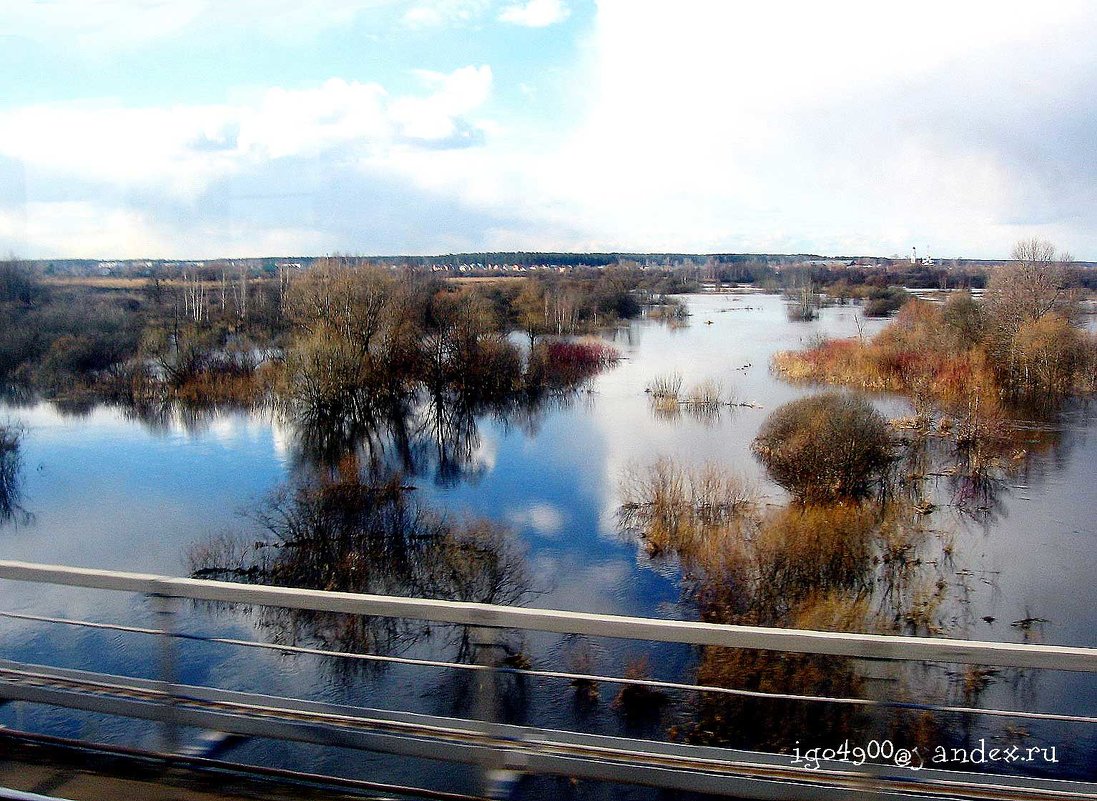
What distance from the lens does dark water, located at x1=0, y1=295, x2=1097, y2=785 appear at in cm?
968

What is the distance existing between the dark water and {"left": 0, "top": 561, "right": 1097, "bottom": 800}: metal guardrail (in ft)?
0.31

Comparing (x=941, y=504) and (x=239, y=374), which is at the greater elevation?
(x=239, y=374)

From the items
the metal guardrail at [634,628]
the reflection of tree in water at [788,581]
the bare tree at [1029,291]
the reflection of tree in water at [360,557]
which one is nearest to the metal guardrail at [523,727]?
the metal guardrail at [634,628]

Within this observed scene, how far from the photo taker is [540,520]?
57.4 feet

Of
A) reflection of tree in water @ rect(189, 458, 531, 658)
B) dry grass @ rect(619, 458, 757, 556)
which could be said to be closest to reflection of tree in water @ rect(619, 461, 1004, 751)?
dry grass @ rect(619, 458, 757, 556)

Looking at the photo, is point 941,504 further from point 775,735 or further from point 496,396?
point 496,396

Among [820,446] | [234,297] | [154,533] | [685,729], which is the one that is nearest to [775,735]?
[685,729]

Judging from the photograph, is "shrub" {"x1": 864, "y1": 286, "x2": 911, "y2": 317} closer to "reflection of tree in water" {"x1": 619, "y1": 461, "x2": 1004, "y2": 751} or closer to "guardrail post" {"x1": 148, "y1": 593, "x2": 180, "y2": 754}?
"reflection of tree in water" {"x1": 619, "y1": 461, "x2": 1004, "y2": 751}

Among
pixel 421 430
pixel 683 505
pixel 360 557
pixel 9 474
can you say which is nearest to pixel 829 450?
pixel 683 505

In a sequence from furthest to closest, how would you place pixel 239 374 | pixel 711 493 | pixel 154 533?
pixel 239 374 < pixel 711 493 < pixel 154 533

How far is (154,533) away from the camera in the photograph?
54.3ft

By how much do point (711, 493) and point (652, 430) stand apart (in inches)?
232

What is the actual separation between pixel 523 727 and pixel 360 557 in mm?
13958

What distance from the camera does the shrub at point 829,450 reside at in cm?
1761
